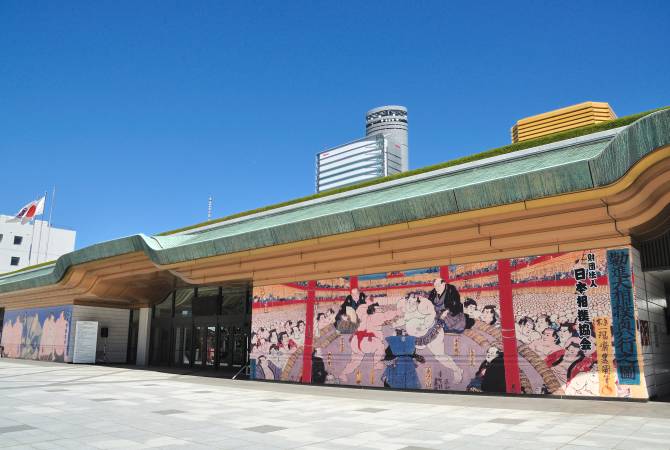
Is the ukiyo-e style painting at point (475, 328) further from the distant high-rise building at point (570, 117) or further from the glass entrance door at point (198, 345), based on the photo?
the distant high-rise building at point (570, 117)

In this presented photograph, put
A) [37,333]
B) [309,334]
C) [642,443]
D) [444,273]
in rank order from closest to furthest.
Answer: [642,443], [444,273], [309,334], [37,333]

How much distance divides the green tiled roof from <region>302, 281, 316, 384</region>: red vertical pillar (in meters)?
2.31

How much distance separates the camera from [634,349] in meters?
12.2

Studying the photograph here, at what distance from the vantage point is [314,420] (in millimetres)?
9820

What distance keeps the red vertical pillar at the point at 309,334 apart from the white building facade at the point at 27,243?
2361 inches

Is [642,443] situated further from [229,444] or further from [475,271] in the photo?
[475,271]

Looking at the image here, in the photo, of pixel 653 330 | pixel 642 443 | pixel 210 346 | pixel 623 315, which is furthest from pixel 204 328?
pixel 642 443

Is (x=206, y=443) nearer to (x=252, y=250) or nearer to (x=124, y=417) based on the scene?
(x=124, y=417)

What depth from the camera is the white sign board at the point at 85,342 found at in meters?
28.8

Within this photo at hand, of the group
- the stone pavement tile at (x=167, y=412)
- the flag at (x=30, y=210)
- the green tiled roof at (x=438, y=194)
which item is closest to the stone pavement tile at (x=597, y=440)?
the green tiled roof at (x=438, y=194)

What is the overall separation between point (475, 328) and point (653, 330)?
4502mm

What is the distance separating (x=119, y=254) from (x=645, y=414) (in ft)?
68.6

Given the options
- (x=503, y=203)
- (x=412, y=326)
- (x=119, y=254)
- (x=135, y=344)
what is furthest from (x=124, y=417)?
(x=135, y=344)

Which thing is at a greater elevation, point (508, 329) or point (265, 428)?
point (508, 329)
